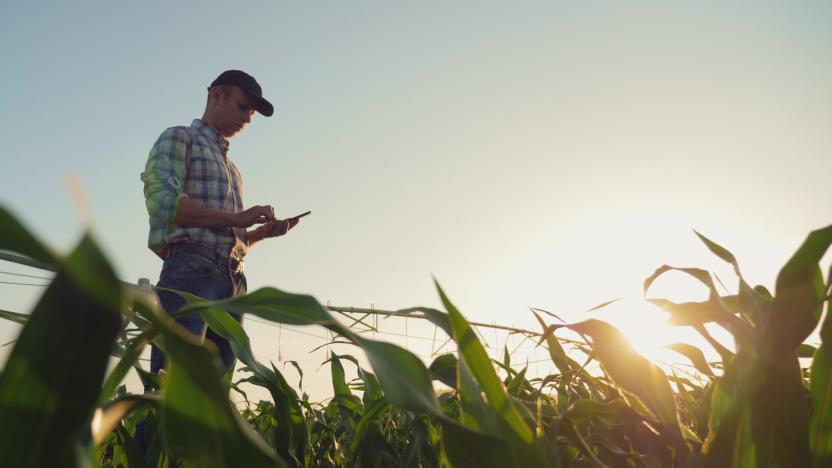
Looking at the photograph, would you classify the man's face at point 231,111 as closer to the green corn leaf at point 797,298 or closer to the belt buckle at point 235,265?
the belt buckle at point 235,265

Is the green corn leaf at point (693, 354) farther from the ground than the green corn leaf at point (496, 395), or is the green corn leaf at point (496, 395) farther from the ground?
the green corn leaf at point (693, 354)

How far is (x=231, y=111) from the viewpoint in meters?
2.92

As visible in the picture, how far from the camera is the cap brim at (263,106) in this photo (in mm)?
3051

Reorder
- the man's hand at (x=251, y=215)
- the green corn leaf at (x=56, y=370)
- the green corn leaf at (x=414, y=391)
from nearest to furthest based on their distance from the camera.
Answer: the green corn leaf at (x=56, y=370), the green corn leaf at (x=414, y=391), the man's hand at (x=251, y=215)

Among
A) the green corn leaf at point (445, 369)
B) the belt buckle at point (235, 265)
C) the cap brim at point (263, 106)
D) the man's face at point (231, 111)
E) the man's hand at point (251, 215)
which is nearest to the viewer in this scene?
the green corn leaf at point (445, 369)

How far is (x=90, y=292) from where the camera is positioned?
0.18 meters

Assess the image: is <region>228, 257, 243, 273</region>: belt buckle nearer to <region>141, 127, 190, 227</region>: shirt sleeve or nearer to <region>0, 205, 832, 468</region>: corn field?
<region>141, 127, 190, 227</region>: shirt sleeve

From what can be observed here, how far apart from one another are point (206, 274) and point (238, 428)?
2277 millimetres

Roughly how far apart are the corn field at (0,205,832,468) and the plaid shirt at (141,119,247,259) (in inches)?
75.2

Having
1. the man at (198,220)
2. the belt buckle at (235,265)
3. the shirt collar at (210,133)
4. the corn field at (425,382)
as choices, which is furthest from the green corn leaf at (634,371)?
the shirt collar at (210,133)

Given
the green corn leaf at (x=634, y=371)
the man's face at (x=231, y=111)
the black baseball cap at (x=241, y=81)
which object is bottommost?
the green corn leaf at (x=634, y=371)

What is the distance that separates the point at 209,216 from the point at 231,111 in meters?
0.83

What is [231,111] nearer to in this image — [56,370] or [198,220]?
[198,220]

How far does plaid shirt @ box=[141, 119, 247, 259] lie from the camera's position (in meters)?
2.30
